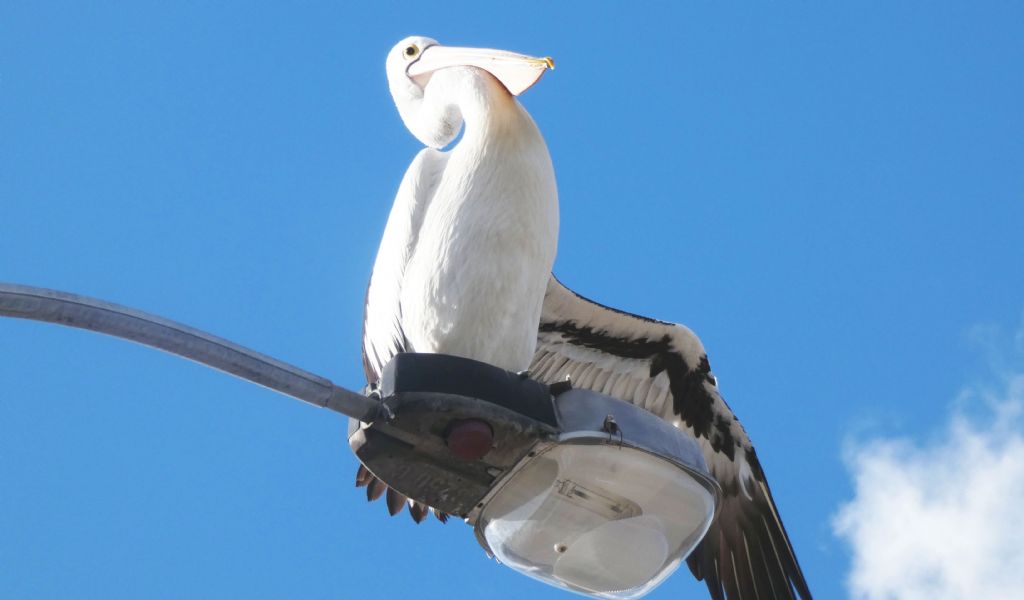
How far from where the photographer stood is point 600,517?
140 inches

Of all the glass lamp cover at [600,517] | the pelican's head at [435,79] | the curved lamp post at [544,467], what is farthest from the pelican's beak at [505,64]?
the glass lamp cover at [600,517]

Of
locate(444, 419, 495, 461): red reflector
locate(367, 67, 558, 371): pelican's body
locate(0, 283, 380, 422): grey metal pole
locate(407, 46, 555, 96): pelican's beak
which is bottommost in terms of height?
locate(0, 283, 380, 422): grey metal pole

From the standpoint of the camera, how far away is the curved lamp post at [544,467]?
349 cm

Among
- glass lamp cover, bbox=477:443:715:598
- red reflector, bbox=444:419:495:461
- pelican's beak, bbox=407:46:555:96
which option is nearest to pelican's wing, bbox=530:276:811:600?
pelican's beak, bbox=407:46:555:96

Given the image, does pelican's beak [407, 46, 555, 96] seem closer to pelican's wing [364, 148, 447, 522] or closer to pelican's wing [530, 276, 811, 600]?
pelican's wing [364, 148, 447, 522]

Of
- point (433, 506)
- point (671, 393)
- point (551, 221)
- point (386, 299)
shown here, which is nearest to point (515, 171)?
point (551, 221)

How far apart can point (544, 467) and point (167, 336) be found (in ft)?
3.30

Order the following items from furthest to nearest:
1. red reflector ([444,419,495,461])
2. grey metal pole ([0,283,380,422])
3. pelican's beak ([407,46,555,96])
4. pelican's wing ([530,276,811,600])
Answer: pelican's wing ([530,276,811,600]) < pelican's beak ([407,46,555,96]) < red reflector ([444,419,495,461]) < grey metal pole ([0,283,380,422])

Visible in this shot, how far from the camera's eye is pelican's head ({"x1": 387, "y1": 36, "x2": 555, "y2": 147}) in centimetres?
540

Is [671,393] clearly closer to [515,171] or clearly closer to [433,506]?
[515,171]

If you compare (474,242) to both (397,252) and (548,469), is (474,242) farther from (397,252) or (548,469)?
(548,469)

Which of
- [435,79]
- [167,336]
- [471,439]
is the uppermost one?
[435,79]

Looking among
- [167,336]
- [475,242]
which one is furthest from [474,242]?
[167,336]

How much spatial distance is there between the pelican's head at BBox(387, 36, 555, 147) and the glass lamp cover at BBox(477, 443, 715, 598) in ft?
6.82
